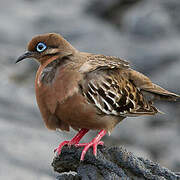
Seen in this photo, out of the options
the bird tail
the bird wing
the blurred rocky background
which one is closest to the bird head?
the bird wing

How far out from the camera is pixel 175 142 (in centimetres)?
1711

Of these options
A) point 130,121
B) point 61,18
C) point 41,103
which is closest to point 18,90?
point 130,121

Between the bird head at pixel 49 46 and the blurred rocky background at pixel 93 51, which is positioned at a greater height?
the bird head at pixel 49 46

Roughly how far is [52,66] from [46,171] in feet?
16.1

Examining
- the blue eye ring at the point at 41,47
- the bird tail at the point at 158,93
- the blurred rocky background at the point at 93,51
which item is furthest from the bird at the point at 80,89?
the blurred rocky background at the point at 93,51

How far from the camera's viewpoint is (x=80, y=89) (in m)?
8.16

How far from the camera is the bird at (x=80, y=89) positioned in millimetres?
8062

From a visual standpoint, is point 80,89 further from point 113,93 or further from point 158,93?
point 158,93

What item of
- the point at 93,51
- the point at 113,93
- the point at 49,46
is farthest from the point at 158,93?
the point at 93,51

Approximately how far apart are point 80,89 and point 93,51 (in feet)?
48.2

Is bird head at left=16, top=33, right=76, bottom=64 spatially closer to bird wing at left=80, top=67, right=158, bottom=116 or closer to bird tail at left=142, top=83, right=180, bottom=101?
bird wing at left=80, top=67, right=158, bottom=116

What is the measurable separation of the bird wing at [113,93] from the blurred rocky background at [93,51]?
4.15m

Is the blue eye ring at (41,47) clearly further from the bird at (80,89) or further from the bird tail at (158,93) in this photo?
the bird tail at (158,93)

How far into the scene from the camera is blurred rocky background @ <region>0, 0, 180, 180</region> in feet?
44.6
